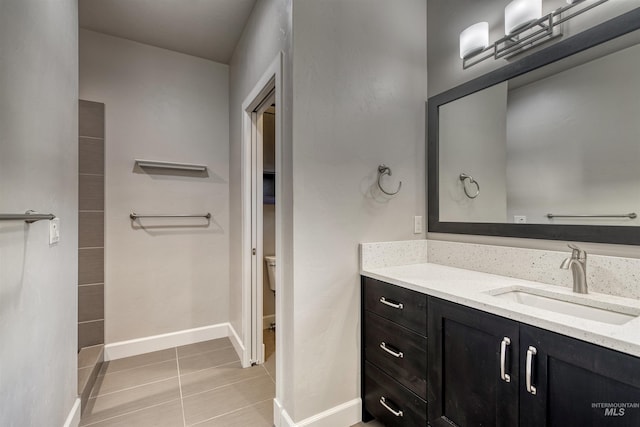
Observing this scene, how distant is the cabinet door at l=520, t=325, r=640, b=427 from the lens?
745 millimetres

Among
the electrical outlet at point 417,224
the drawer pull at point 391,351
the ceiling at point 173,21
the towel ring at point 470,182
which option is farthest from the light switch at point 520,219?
the ceiling at point 173,21

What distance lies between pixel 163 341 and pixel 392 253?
2.21 meters

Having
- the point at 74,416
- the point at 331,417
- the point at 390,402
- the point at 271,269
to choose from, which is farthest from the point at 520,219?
the point at 74,416

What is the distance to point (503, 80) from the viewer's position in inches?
60.7

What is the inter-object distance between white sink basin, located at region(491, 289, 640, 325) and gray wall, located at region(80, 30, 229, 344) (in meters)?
2.43

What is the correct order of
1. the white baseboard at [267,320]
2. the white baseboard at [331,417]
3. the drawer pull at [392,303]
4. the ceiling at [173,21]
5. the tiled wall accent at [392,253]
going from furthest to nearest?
the white baseboard at [267,320]
the ceiling at [173,21]
the tiled wall accent at [392,253]
the white baseboard at [331,417]
the drawer pull at [392,303]

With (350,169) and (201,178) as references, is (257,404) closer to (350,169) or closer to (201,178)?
(350,169)

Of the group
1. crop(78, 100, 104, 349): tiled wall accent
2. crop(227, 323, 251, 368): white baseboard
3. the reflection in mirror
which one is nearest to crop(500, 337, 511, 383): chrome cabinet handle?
Answer: the reflection in mirror

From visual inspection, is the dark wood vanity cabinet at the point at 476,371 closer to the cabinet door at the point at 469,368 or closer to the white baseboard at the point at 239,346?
the cabinet door at the point at 469,368

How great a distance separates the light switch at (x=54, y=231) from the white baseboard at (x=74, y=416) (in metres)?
0.93

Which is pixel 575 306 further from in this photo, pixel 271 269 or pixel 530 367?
pixel 271 269

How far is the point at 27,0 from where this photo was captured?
3.46 ft

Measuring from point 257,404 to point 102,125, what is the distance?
2445mm

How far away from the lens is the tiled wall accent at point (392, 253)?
66.3 inches
